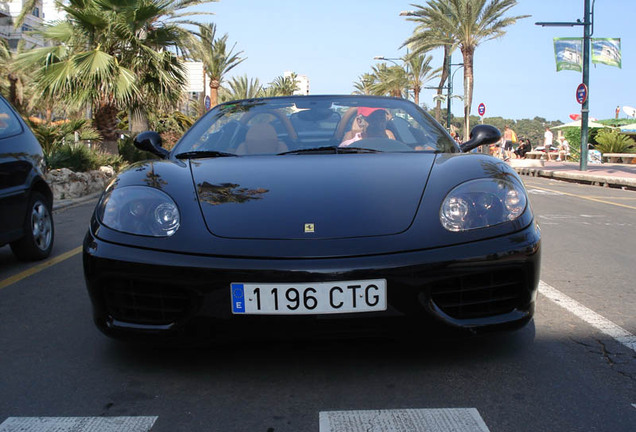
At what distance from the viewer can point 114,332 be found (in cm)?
266

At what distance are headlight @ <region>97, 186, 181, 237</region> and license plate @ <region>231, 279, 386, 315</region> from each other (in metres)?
0.45

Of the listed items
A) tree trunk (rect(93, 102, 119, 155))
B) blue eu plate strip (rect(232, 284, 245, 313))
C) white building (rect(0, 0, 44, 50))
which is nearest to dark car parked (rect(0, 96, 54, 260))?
blue eu plate strip (rect(232, 284, 245, 313))

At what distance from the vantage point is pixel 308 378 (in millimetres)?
2654

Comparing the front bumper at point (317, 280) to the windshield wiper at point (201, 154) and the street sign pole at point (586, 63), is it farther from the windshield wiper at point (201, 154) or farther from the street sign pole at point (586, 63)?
the street sign pole at point (586, 63)

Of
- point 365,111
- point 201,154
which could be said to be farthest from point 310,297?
point 365,111

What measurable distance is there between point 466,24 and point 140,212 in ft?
95.0

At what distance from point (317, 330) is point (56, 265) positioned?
351 centimetres

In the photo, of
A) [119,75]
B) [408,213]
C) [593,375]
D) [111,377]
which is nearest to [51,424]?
[111,377]

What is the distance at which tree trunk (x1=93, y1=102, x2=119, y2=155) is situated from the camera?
1571cm

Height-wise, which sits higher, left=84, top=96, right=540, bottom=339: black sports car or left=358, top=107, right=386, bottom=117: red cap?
left=358, top=107, right=386, bottom=117: red cap

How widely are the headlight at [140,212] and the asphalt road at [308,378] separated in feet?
1.98

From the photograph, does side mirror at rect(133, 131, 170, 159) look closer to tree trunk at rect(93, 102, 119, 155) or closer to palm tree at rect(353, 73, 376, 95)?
tree trunk at rect(93, 102, 119, 155)

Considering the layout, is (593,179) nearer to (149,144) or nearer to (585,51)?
(585,51)

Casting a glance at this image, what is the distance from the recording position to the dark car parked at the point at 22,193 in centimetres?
484
